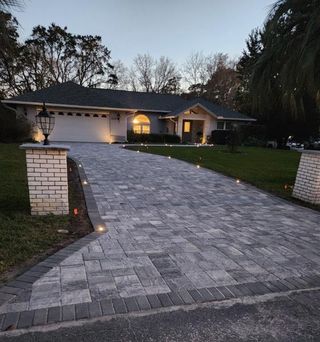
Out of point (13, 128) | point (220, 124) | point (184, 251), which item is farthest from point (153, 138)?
point (184, 251)

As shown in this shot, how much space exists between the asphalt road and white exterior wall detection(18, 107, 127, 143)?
18.4 m

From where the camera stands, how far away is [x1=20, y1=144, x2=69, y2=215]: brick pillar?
4684 millimetres

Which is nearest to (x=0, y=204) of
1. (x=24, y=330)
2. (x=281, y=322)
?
(x=24, y=330)

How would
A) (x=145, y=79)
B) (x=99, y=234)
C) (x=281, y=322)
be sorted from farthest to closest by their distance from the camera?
(x=145, y=79), (x=99, y=234), (x=281, y=322)

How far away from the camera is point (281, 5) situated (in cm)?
623

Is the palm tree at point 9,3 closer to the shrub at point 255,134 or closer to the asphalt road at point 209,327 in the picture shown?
the asphalt road at point 209,327

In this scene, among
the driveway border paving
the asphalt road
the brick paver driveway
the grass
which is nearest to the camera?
the asphalt road

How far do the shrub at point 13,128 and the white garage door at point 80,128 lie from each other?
6.82 feet

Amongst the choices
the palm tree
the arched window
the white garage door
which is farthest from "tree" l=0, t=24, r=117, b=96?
the palm tree

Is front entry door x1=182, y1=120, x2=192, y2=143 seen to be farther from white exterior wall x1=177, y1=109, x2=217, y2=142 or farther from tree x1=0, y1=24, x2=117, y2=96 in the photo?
tree x1=0, y1=24, x2=117, y2=96

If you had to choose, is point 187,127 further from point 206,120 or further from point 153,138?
point 153,138

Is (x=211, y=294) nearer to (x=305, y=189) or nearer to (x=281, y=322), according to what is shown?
(x=281, y=322)

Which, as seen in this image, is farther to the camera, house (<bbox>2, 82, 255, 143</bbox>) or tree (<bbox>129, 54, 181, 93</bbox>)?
tree (<bbox>129, 54, 181, 93</bbox>)

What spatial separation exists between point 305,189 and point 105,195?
4.37m
